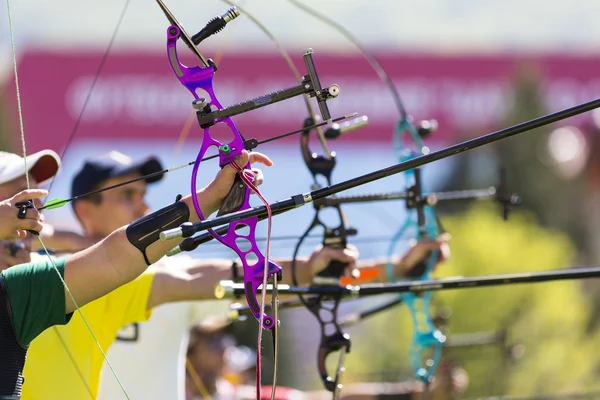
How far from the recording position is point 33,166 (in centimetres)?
369

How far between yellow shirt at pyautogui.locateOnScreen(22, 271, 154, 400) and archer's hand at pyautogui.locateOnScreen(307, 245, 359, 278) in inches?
24.6

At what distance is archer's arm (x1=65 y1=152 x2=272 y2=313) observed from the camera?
9.14 feet

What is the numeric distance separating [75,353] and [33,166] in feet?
2.06

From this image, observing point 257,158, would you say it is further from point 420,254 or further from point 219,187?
point 420,254

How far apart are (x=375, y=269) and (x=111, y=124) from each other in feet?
92.5

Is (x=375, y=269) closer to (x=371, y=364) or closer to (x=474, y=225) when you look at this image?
(x=371, y=364)

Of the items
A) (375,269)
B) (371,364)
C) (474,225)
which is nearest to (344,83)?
(474,225)

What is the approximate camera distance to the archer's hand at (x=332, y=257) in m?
3.79

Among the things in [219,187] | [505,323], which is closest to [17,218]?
[219,187]

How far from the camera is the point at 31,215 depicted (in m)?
2.86

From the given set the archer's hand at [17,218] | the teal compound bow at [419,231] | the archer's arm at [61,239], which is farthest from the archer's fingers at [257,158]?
the archer's arm at [61,239]

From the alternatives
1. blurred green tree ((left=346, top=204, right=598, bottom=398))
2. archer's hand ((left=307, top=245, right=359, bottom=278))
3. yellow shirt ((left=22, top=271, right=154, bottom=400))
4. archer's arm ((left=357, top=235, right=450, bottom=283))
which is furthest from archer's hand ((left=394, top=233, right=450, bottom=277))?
blurred green tree ((left=346, top=204, right=598, bottom=398))

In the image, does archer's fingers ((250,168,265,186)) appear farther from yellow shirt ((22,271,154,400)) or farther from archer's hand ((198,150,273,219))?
yellow shirt ((22,271,154,400))

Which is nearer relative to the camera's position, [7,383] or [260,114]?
[7,383]
